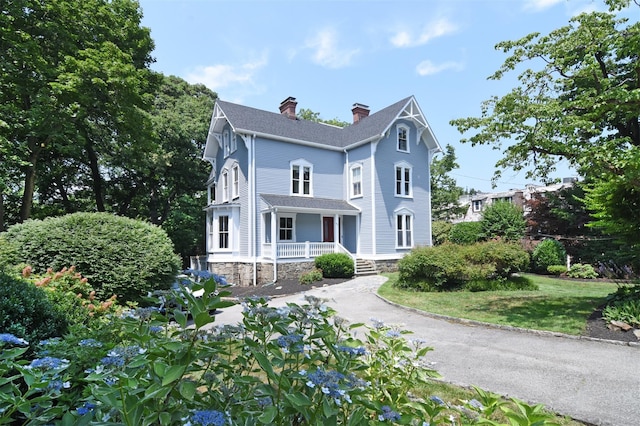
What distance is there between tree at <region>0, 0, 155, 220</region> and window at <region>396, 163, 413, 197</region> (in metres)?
14.6

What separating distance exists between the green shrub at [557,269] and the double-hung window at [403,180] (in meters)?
8.27

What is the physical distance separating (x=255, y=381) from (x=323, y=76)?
40.7ft

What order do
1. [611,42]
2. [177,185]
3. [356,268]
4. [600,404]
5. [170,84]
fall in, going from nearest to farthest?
[600,404]
[611,42]
[356,268]
[177,185]
[170,84]

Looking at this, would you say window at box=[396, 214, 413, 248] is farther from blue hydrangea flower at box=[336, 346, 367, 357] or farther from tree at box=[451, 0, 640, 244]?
blue hydrangea flower at box=[336, 346, 367, 357]

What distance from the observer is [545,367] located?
4941 mm

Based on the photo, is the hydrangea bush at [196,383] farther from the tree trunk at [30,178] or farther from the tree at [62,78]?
the tree trunk at [30,178]

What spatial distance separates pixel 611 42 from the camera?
7773 mm

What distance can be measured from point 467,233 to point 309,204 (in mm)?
10298

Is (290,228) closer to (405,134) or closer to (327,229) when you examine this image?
(327,229)

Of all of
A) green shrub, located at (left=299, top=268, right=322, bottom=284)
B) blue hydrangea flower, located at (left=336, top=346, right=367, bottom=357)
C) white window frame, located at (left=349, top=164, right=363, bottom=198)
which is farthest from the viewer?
white window frame, located at (left=349, top=164, right=363, bottom=198)

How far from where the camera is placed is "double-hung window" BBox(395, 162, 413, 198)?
65.5ft

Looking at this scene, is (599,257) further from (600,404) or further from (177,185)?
(177,185)

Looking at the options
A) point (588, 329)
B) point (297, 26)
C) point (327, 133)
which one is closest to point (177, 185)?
point (327, 133)

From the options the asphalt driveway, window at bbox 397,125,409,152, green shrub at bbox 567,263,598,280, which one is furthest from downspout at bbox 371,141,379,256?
the asphalt driveway
